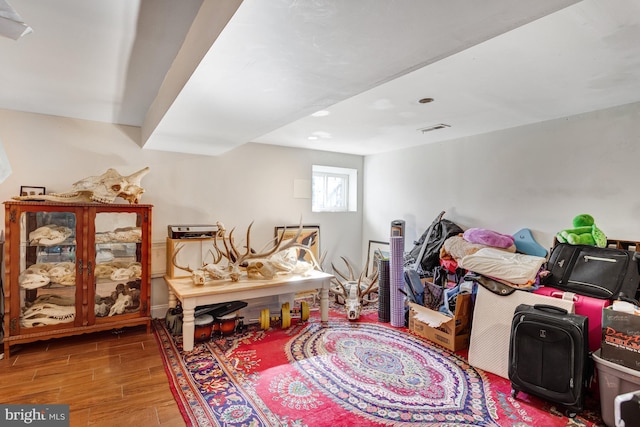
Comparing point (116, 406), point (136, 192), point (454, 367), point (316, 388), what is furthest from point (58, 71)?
point (454, 367)

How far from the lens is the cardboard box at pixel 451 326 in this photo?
9.49ft

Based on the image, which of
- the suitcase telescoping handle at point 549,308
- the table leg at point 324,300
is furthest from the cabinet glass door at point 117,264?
the suitcase telescoping handle at point 549,308

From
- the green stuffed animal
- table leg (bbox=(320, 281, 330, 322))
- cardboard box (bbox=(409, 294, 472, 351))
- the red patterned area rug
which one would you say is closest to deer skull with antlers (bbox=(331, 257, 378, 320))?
table leg (bbox=(320, 281, 330, 322))

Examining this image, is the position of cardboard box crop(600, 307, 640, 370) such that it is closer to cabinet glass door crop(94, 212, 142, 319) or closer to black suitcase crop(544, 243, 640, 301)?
black suitcase crop(544, 243, 640, 301)

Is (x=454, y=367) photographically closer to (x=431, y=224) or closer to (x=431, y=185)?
(x=431, y=224)

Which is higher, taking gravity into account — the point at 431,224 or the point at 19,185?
the point at 19,185

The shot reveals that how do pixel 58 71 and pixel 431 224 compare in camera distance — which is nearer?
pixel 58 71

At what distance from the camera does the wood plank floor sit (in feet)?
6.46

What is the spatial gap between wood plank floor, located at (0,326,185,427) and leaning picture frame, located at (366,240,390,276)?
318cm

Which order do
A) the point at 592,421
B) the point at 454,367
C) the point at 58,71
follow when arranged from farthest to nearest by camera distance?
the point at 454,367
the point at 58,71
the point at 592,421

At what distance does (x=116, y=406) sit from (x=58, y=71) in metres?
2.26

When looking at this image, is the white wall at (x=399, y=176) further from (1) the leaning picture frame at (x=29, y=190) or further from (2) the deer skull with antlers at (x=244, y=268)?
(2) the deer skull with antlers at (x=244, y=268)

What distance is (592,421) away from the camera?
198 cm

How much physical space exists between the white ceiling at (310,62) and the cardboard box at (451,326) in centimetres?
182
